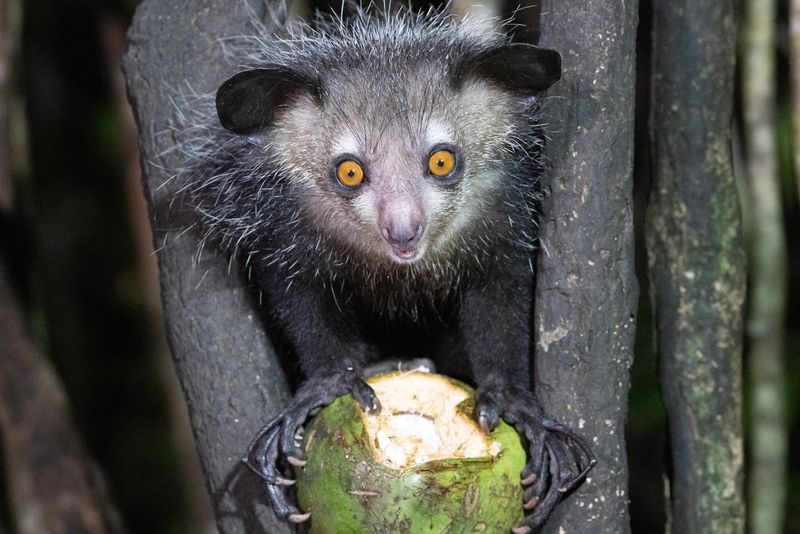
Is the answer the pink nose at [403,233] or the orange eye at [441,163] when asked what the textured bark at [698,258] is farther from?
the pink nose at [403,233]

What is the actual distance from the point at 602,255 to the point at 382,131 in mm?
703

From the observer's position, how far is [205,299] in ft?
11.0

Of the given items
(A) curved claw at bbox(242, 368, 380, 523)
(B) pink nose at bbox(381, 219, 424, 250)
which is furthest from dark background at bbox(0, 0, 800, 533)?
(B) pink nose at bbox(381, 219, 424, 250)

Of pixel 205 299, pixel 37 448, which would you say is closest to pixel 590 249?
pixel 205 299

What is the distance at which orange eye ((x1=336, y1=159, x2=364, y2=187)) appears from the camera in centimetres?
303

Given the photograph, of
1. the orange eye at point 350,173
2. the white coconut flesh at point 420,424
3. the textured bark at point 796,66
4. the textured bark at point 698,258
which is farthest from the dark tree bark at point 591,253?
the textured bark at point 796,66

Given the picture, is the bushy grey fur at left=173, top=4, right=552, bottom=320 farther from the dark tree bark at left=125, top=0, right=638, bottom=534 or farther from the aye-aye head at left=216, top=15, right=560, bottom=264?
the dark tree bark at left=125, top=0, right=638, bottom=534

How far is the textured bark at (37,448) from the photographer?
13.9ft

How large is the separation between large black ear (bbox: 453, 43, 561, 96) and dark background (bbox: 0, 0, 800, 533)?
2782 millimetres

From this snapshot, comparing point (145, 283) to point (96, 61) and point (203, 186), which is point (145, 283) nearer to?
point (96, 61)

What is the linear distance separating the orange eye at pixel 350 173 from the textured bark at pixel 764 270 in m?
1.48

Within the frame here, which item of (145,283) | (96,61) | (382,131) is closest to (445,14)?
(382,131)

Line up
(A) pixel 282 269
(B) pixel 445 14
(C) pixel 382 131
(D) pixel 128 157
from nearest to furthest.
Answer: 1. (C) pixel 382 131
2. (A) pixel 282 269
3. (B) pixel 445 14
4. (D) pixel 128 157

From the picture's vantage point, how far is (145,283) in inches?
245
